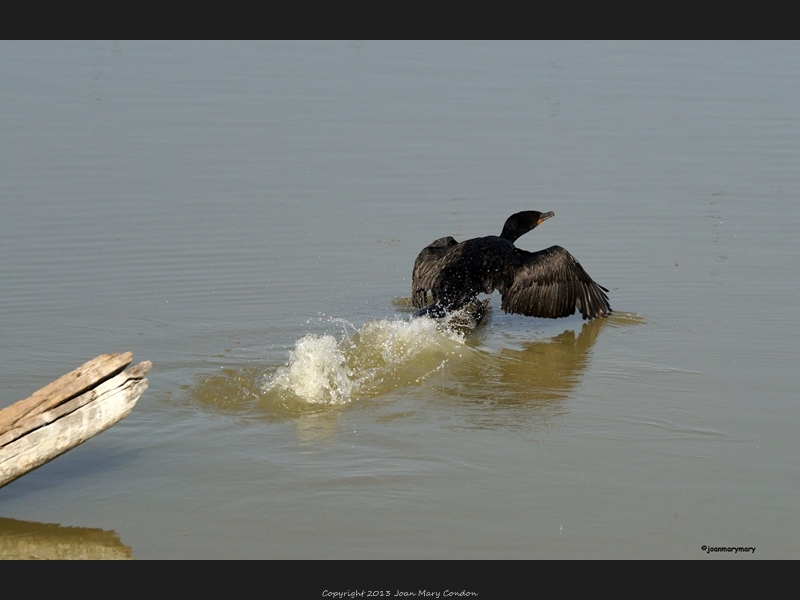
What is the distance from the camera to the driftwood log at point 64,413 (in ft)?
16.3

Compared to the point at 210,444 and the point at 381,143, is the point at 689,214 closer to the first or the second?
the point at 381,143

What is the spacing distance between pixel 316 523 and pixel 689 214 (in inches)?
278

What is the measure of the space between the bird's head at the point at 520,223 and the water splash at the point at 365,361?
1461mm

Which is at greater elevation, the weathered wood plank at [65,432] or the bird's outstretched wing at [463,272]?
the bird's outstretched wing at [463,272]

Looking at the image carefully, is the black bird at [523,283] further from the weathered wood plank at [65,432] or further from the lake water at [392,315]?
the weathered wood plank at [65,432]

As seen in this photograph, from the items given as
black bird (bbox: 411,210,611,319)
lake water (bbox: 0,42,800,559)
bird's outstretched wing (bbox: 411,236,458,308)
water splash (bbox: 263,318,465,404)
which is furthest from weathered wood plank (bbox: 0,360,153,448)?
bird's outstretched wing (bbox: 411,236,458,308)

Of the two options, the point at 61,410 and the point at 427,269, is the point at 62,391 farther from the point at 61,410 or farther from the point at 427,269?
the point at 427,269

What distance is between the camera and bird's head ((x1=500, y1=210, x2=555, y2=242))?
9320 mm

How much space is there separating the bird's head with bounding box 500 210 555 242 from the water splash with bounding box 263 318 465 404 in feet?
4.79

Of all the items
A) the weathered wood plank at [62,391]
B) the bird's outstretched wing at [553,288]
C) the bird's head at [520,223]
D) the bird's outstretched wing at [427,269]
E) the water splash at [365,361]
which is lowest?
the weathered wood plank at [62,391]

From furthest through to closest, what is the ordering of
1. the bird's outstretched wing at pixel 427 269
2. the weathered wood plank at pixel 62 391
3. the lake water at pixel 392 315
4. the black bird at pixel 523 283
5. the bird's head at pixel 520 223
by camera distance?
the bird's head at pixel 520 223 → the bird's outstretched wing at pixel 427 269 → the black bird at pixel 523 283 → the lake water at pixel 392 315 → the weathered wood plank at pixel 62 391

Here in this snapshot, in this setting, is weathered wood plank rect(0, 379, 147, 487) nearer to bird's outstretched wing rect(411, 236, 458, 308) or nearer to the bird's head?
bird's outstretched wing rect(411, 236, 458, 308)

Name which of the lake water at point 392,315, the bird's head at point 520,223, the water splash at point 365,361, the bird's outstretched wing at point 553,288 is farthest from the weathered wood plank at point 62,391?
the bird's head at point 520,223

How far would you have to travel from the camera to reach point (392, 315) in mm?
8680
